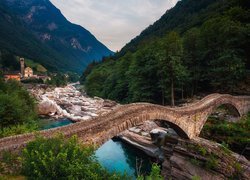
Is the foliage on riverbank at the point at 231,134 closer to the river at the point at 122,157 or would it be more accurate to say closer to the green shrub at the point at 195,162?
the green shrub at the point at 195,162

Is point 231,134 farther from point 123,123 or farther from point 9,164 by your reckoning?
point 9,164

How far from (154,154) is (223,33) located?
2314 cm

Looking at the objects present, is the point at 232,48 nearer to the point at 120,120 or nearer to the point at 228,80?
the point at 228,80

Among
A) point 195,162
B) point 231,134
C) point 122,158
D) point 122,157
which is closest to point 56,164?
point 195,162

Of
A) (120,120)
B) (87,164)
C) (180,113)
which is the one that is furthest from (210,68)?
(87,164)

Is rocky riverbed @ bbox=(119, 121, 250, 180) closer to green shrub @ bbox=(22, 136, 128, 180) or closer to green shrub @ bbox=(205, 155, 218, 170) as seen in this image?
green shrub @ bbox=(205, 155, 218, 170)

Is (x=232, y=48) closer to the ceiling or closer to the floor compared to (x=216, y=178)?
closer to the ceiling

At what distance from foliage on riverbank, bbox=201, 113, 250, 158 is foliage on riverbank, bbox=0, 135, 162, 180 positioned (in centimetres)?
1439

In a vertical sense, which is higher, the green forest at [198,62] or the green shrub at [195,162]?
the green forest at [198,62]

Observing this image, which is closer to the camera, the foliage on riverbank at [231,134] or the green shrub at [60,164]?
the green shrub at [60,164]

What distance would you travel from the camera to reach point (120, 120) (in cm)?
1204

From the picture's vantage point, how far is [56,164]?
6625 mm

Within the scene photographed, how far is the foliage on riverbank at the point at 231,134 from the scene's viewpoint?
18478mm

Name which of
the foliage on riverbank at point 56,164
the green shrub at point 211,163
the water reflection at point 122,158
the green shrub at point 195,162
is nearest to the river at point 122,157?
the water reflection at point 122,158
